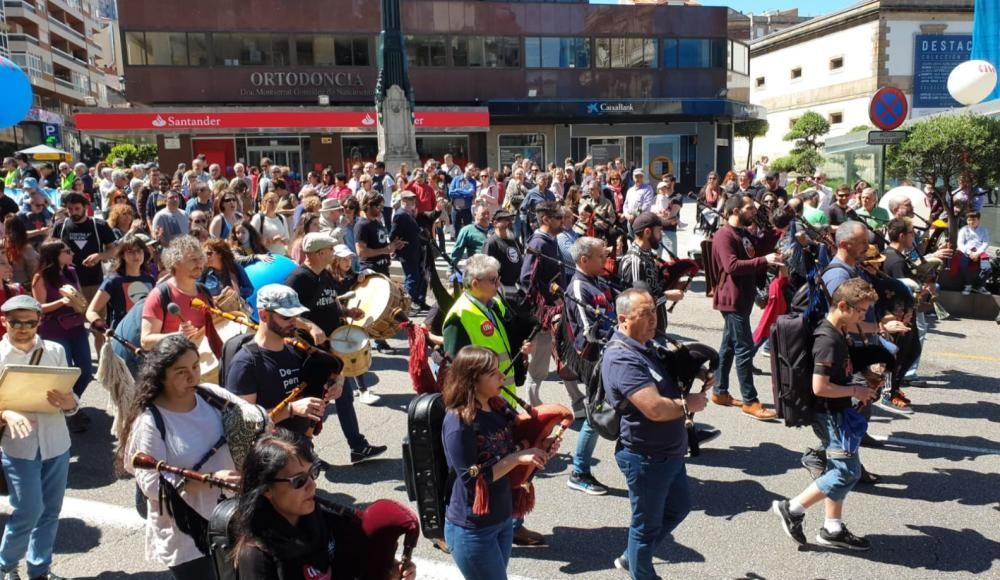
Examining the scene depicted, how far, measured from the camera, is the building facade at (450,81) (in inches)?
1275

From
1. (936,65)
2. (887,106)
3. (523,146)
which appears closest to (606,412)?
(887,106)

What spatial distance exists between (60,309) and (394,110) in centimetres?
1604

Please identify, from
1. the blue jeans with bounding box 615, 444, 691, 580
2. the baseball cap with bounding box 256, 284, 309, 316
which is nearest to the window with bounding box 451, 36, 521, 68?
the baseball cap with bounding box 256, 284, 309, 316

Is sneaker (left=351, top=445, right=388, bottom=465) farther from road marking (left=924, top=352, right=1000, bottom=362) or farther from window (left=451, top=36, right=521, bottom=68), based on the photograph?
window (left=451, top=36, right=521, bottom=68)

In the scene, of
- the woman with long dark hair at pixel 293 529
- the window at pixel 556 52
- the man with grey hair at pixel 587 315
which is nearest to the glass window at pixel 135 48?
the window at pixel 556 52

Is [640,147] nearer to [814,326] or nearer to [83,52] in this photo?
[814,326]

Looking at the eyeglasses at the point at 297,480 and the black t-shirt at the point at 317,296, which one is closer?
the eyeglasses at the point at 297,480

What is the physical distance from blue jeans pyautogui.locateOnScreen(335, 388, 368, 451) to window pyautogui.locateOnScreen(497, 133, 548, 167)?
3082cm

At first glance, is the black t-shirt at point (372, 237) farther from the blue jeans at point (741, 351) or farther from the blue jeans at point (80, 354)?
the blue jeans at point (741, 351)

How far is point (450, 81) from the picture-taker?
35.5m

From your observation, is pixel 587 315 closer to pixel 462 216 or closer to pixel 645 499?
pixel 645 499

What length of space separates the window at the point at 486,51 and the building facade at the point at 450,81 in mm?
63

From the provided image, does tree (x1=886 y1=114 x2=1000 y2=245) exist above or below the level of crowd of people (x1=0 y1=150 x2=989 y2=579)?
above

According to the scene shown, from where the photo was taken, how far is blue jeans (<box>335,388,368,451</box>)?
6184 mm
